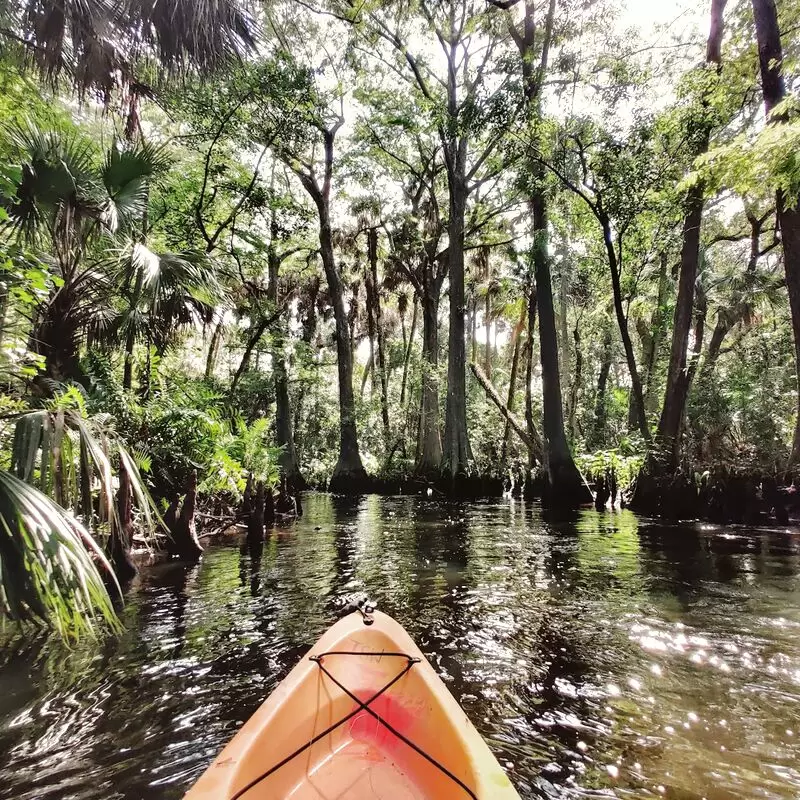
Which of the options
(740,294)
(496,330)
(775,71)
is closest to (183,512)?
(775,71)

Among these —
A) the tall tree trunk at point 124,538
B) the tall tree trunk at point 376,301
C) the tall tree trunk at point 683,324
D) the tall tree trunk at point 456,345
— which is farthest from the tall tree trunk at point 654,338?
the tall tree trunk at point 124,538

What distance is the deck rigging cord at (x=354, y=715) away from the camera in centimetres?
198

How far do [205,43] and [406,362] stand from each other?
71.8ft

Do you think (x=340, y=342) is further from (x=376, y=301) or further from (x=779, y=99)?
(x=779, y=99)

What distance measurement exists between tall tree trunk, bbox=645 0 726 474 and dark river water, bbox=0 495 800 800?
144 inches

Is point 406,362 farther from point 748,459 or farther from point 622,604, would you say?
point 622,604

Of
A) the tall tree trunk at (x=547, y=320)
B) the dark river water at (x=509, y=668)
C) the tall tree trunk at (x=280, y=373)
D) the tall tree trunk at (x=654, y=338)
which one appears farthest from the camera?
the tall tree trunk at (x=280, y=373)

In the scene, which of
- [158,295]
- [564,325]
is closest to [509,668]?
[158,295]

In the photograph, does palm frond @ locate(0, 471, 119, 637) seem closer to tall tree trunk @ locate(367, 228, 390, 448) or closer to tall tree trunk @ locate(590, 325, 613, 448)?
tall tree trunk @ locate(367, 228, 390, 448)

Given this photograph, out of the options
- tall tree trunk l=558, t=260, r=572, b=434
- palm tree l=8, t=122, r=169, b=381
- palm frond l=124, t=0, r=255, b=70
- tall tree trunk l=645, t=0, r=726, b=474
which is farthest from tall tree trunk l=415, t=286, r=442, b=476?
palm frond l=124, t=0, r=255, b=70

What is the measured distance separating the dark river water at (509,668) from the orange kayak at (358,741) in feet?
2.39

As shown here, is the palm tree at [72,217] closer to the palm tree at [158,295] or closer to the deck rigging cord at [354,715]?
the palm tree at [158,295]

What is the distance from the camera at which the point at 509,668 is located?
4086 millimetres

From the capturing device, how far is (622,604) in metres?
5.64
